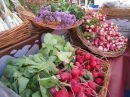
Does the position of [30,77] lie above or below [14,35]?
below

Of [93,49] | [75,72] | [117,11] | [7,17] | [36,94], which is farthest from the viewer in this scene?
[117,11]

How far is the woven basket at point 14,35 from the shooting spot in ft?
2.66

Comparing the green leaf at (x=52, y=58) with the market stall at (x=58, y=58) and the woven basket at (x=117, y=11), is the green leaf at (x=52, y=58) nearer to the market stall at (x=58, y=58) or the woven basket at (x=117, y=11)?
the market stall at (x=58, y=58)

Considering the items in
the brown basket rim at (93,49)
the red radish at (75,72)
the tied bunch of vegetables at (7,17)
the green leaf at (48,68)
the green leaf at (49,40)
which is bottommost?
the brown basket rim at (93,49)

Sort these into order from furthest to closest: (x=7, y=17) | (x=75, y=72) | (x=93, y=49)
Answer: (x=93, y=49), (x=7, y=17), (x=75, y=72)

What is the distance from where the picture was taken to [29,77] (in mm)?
734

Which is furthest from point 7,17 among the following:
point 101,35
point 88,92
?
point 101,35

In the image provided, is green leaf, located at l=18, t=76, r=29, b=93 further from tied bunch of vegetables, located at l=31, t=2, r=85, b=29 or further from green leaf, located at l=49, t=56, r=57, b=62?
tied bunch of vegetables, located at l=31, t=2, r=85, b=29

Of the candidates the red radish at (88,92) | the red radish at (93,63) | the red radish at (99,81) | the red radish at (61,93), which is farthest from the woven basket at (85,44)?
the red radish at (61,93)

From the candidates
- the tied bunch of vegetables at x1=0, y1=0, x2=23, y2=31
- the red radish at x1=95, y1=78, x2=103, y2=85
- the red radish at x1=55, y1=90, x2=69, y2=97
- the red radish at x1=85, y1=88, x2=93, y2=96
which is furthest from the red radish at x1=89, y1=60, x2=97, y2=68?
the tied bunch of vegetables at x1=0, y1=0, x2=23, y2=31

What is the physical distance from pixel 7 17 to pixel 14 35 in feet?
0.48

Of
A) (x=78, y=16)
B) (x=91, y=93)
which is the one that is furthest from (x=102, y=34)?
(x=91, y=93)

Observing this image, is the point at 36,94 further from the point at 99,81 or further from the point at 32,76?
the point at 99,81

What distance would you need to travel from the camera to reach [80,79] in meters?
0.85
